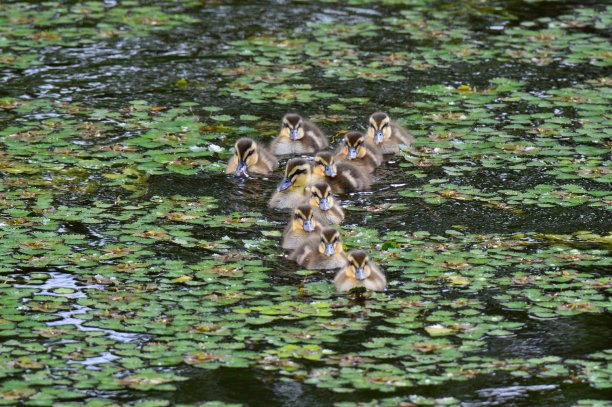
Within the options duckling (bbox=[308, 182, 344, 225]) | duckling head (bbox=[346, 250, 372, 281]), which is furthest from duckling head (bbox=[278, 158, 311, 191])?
duckling head (bbox=[346, 250, 372, 281])

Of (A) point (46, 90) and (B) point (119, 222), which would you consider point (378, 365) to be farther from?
(A) point (46, 90)

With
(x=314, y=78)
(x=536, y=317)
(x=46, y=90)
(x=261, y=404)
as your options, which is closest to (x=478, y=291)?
(x=536, y=317)

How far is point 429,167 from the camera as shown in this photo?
1003 centimetres

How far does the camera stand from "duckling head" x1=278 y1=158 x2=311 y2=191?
30.8ft

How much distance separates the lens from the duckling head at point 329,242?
26.0 feet

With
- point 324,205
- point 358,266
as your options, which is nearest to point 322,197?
point 324,205

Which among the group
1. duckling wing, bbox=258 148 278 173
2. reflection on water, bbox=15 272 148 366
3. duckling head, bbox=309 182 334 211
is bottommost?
duckling wing, bbox=258 148 278 173

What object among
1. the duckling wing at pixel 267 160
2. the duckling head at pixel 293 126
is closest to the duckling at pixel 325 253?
the duckling wing at pixel 267 160

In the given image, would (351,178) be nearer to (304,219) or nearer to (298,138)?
(298,138)

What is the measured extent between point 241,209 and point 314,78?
3237mm

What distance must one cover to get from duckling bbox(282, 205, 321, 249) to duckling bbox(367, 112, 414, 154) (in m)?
2.08

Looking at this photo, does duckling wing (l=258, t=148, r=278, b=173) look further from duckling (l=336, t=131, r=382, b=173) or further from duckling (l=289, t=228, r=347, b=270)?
duckling (l=289, t=228, r=347, b=270)

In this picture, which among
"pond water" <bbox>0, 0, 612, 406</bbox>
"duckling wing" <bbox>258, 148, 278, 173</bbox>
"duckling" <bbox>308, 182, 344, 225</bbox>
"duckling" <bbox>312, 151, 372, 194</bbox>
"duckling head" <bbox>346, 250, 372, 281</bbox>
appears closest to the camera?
"pond water" <bbox>0, 0, 612, 406</bbox>

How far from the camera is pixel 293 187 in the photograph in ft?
30.9
